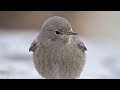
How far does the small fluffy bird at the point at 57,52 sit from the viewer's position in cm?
308

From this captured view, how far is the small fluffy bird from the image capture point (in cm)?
308

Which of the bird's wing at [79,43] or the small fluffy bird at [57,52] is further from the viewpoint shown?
the bird's wing at [79,43]

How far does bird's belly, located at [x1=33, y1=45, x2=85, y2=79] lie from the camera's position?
10.1 feet

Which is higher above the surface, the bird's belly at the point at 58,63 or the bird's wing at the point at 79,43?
the bird's wing at the point at 79,43

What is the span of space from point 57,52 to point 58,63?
8 cm

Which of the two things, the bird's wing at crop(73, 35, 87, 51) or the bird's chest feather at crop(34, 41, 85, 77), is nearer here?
the bird's chest feather at crop(34, 41, 85, 77)

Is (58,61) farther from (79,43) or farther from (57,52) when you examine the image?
(79,43)

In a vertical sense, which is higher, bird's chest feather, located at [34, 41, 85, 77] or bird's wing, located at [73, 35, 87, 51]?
bird's wing, located at [73, 35, 87, 51]

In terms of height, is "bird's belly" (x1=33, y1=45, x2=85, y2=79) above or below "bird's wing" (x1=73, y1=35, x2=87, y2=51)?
below

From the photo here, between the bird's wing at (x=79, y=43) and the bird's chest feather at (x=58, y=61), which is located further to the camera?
the bird's wing at (x=79, y=43)

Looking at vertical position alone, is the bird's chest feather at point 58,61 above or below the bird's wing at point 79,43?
below

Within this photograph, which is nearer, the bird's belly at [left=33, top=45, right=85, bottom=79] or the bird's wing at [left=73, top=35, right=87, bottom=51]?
the bird's belly at [left=33, top=45, right=85, bottom=79]

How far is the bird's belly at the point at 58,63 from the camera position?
3.08m
